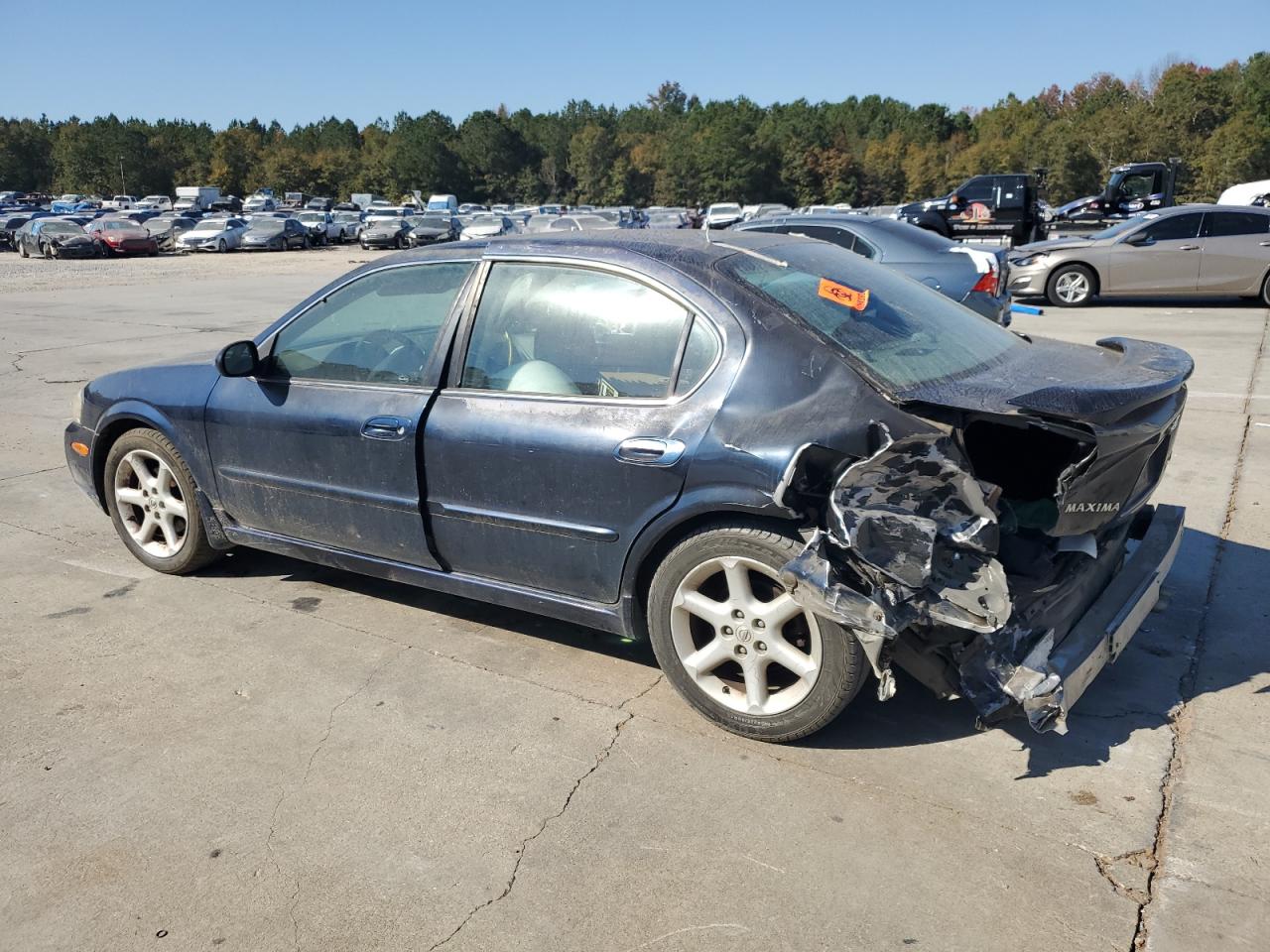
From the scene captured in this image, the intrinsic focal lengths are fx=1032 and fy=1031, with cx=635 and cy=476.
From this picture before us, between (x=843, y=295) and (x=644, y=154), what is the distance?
121 meters

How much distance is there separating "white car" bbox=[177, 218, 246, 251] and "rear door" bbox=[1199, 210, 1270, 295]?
37314 mm

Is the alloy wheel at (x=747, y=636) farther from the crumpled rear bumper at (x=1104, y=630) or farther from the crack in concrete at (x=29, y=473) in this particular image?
the crack in concrete at (x=29, y=473)

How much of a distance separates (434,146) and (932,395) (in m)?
123

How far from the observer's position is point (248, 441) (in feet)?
14.9

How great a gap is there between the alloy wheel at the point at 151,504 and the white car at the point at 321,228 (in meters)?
44.1

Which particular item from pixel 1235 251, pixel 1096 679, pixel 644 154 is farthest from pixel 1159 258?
pixel 644 154

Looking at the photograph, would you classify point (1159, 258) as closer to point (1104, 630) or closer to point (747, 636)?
point (1104, 630)

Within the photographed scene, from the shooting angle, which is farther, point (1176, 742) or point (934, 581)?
point (1176, 742)

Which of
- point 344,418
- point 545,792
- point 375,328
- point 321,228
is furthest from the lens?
point 321,228

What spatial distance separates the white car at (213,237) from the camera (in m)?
41.6

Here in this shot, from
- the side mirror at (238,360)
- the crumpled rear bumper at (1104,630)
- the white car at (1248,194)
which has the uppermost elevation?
the side mirror at (238,360)

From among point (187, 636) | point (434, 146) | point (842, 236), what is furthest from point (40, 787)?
point (434, 146)

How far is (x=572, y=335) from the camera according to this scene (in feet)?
12.5

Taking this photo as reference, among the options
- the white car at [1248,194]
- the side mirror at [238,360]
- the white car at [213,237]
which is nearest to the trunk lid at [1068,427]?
the side mirror at [238,360]
